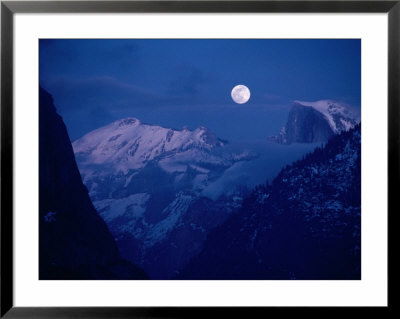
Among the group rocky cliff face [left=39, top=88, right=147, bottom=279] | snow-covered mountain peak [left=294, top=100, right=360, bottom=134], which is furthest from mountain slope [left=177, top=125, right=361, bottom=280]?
rocky cliff face [left=39, top=88, right=147, bottom=279]

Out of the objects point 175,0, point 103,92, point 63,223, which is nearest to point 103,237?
point 63,223

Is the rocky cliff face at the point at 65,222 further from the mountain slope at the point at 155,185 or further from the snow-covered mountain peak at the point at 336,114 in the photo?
the snow-covered mountain peak at the point at 336,114

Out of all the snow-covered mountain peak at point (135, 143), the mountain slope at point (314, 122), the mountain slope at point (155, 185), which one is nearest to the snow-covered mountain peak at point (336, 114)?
the mountain slope at point (314, 122)

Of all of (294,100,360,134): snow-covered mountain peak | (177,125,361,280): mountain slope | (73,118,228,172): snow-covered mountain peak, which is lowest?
(177,125,361,280): mountain slope

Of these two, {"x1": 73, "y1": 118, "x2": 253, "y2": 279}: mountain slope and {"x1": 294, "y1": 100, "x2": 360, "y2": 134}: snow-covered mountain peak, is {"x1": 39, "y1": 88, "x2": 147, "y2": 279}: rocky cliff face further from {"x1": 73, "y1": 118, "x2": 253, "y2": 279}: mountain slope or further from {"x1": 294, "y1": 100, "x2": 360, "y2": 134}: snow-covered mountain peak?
{"x1": 294, "y1": 100, "x2": 360, "y2": 134}: snow-covered mountain peak

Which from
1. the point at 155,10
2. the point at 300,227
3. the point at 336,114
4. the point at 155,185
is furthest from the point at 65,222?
the point at 336,114

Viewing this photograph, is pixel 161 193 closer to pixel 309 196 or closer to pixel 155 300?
pixel 155 300
